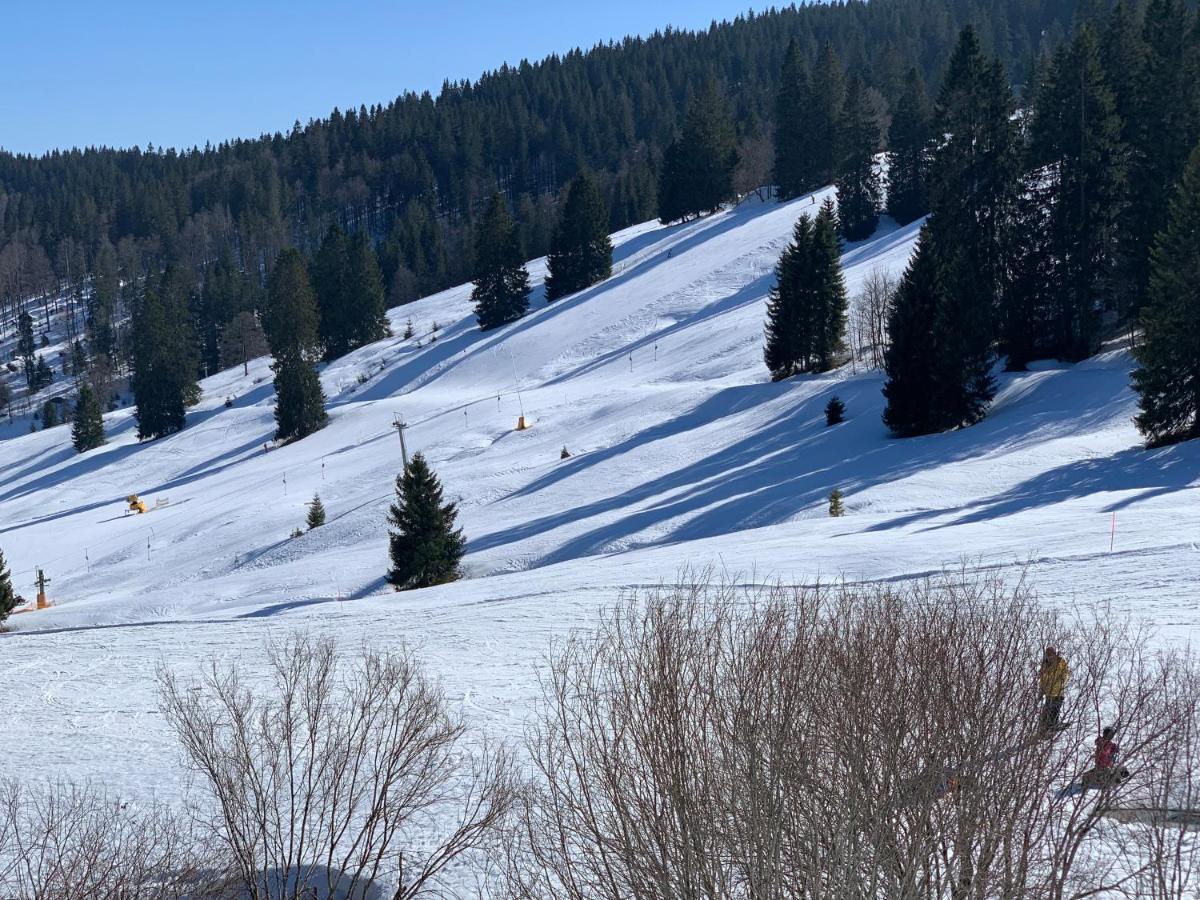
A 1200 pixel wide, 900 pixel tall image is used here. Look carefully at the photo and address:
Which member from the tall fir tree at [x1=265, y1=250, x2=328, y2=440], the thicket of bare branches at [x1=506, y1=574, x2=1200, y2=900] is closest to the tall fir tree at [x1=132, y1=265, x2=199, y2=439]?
the tall fir tree at [x1=265, y1=250, x2=328, y2=440]

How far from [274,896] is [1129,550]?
16.1 metres

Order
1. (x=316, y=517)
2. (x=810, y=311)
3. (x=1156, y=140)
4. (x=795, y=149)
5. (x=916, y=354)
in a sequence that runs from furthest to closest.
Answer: (x=795, y=149) → (x=810, y=311) → (x=1156, y=140) → (x=316, y=517) → (x=916, y=354)

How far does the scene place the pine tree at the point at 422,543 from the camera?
28.0 meters

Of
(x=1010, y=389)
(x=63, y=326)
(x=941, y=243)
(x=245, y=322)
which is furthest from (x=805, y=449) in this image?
(x=63, y=326)

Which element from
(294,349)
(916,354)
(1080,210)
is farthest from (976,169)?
(294,349)

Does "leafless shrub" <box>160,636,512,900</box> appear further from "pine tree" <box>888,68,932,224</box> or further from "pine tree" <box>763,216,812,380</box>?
"pine tree" <box>888,68,932,224</box>

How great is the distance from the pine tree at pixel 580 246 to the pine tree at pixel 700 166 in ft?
42.4

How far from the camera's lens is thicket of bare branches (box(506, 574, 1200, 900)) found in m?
6.44

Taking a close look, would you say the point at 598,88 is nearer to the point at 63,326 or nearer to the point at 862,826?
the point at 63,326

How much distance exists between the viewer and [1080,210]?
1590 inches

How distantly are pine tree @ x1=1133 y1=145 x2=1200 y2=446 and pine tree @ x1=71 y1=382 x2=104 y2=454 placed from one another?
6116 centimetres

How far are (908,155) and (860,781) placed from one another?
72.3 metres

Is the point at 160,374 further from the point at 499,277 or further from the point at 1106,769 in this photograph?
the point at 1106,769

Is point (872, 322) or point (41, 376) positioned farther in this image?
point (41, 376)
